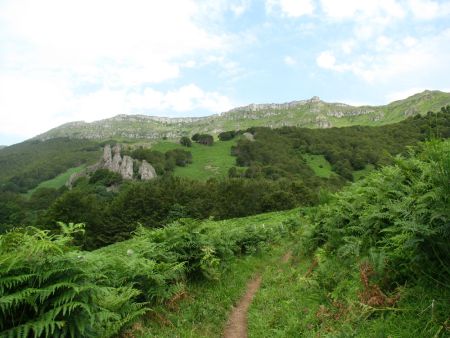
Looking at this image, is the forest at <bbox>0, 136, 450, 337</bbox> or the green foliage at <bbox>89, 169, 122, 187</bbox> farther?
the green foliage at <bbox>89, 169, 122, 187</bbox>

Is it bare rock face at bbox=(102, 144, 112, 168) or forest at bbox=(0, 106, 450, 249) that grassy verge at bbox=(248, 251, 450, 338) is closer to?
forest at bbox=(0, 106, 450, 249)

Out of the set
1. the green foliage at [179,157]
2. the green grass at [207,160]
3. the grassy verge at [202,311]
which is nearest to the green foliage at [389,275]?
the grassy verge at [202,311]

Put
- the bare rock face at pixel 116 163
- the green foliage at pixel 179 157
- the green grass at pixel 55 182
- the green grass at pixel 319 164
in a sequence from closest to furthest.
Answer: the green grass at pixel 319 164 < the bare rock face at pixel 116 163 < the green foliage at pixel 179 157 < the green grass at pixel 55 182

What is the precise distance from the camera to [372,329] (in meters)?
5.69

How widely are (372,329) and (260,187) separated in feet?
292

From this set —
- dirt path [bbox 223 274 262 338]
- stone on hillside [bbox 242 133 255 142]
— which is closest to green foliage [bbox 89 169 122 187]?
stone on hillside [bbox 242 133 255 142]

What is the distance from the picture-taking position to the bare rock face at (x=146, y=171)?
454 ft

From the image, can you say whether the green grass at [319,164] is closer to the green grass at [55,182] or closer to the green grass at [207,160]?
the green grass at [207,160]

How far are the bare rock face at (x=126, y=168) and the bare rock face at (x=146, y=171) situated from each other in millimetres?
4210

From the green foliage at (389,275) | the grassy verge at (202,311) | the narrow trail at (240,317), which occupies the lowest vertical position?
the narrow trail at (240,317)

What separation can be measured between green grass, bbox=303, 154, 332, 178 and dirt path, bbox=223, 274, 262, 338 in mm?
125184

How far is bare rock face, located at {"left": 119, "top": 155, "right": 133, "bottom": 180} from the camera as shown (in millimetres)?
142750

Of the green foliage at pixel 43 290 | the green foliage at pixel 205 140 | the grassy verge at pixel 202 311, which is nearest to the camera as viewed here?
the green foliage at pixel 43 290

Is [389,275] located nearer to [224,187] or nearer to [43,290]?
[43,290]
